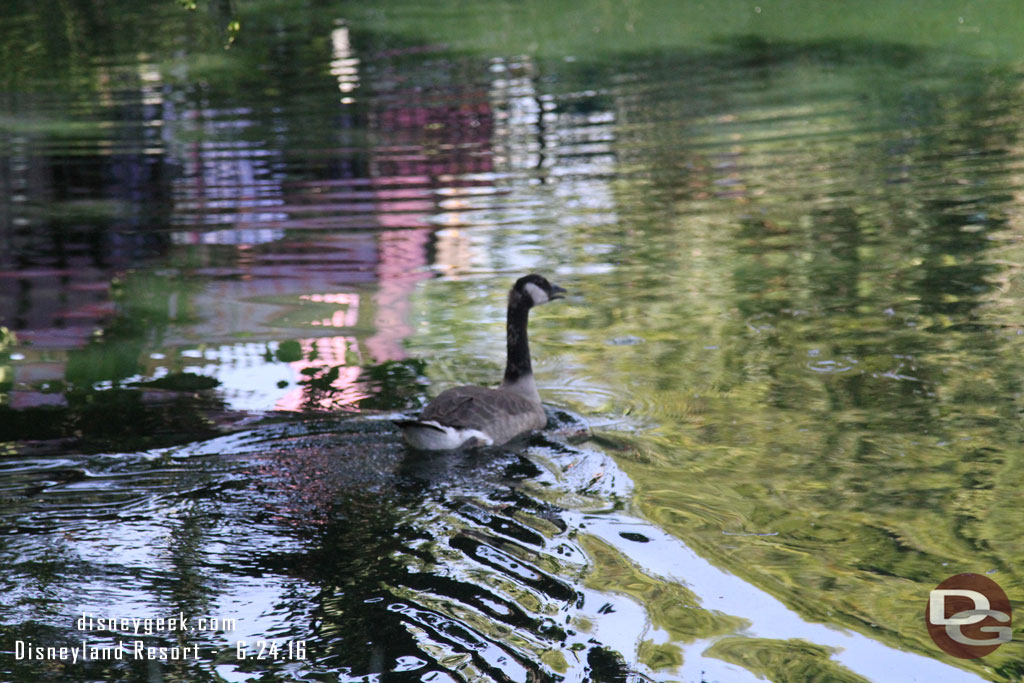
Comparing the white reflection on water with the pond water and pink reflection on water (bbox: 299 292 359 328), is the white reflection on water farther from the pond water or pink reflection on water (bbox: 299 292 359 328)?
pink reflection on water (bbox: 299 292 359 328)

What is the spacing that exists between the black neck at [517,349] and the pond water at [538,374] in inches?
13.8

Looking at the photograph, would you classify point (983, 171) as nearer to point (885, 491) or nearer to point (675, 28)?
point (885, 491)

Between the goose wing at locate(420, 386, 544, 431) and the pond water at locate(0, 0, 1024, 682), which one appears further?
the goose wing at locate(420, 386, 544, 431)

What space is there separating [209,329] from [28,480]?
291 cm

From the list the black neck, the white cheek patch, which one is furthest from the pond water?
the white cheek patch

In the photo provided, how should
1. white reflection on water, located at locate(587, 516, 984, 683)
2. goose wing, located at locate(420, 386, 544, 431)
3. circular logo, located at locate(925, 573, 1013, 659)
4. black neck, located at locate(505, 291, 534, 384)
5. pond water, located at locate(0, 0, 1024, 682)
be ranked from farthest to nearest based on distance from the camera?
black neck, located at locate(505, 291, 534, 384) < goose wing, located at locate(420, 386, 544, 431) < pond water, located at locate(0, 0, 1024, 682) < circular logo, located at locate(925, 573, 1013, 659) < white reflection on water, located at locate(587, 516, 984, 683)

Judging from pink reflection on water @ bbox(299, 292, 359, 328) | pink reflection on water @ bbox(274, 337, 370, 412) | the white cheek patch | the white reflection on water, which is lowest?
the white reflection on water

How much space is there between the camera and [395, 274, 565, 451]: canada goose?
6773 millimetres

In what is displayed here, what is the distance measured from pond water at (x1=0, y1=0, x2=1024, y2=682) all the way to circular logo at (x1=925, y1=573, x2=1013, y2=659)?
99mm

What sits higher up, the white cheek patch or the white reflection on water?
the white cheek patch

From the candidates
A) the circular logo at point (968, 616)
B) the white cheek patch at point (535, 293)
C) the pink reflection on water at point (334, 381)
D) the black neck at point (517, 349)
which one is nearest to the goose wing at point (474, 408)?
the black neck at point (517, 349)

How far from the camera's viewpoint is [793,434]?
6.93 m

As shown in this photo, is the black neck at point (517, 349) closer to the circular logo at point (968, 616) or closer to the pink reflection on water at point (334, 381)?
the pink reflection on water at point (334, 381)

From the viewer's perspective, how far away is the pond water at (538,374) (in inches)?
198
